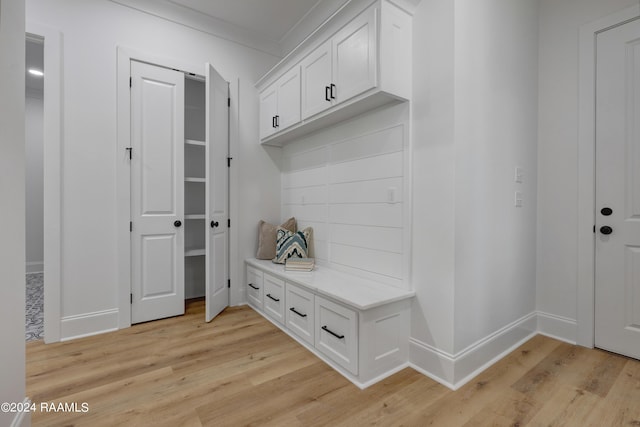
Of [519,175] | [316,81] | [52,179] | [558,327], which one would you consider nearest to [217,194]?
[52,179]

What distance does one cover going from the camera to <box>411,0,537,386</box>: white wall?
1775 millimetres

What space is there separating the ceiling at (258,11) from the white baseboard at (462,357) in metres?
3.15

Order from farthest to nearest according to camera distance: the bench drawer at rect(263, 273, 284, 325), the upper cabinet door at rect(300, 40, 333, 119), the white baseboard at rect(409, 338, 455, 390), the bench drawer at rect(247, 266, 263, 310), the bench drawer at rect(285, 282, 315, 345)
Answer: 1. the bench drawer at rect(247, 266, 263, 310)
2. the bench drawer at rect(263, 273, 284, 325)
3. the upper cabinet door at rect(300, 40, 333, 119)
4. the bench drawer at rect(285, 282, 315, 345)
5. the white baseboard at rect(409, 338, 455, 390)

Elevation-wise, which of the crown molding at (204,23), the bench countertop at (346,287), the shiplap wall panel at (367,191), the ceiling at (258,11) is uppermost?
the ceiling at (258,11)

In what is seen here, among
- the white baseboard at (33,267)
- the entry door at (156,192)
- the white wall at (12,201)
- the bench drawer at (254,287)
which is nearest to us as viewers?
the white wall at (12,201)

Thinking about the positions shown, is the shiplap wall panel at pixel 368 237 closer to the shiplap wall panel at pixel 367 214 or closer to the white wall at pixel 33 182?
the shiplap wall panel at pixel 367 214

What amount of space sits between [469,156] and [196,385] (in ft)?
7.11

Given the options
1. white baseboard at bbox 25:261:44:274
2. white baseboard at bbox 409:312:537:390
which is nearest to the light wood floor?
white baseboard at bbox 409:312:537:390

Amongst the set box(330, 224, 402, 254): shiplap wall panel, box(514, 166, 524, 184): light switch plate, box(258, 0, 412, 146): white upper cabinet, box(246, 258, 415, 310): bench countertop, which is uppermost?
box(258, 0, 412, 146): white upper cabinet

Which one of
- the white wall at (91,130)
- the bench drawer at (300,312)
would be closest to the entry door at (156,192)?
the white wall at (91,130)

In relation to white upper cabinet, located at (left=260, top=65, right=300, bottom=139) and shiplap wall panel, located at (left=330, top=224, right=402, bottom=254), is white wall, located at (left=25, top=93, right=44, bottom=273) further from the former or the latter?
shiplap wall panel, located at (left=330, top=224, right=402, bottom=254)

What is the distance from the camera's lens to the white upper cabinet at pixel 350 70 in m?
1.87

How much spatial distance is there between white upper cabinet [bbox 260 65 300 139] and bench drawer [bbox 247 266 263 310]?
1462mm

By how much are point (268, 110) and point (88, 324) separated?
2.55 m
